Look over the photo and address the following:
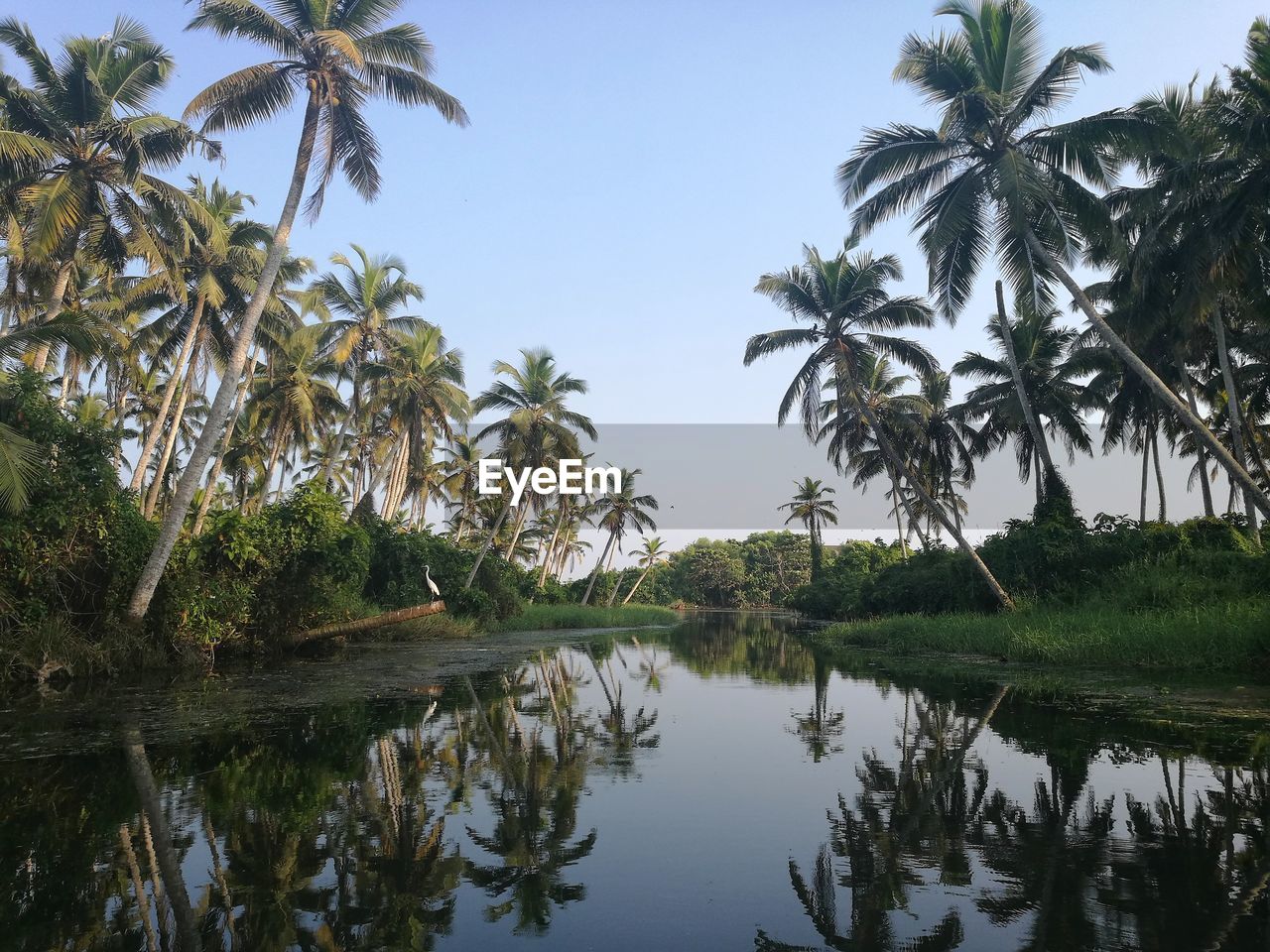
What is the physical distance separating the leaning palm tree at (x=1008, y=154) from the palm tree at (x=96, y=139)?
1648cm

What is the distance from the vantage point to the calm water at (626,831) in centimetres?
367

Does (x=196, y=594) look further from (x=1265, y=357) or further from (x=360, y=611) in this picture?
(x=1265, y=357)

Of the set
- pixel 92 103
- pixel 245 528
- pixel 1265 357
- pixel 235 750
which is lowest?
pixel 235 750

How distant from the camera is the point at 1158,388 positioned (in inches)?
619

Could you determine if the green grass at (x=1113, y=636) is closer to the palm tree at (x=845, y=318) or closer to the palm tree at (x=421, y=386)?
the palm tree at (x=845, y=318)

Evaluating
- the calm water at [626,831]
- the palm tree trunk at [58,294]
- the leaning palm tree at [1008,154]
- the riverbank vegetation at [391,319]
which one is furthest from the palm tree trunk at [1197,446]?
the palm tree trunk at [58,294]

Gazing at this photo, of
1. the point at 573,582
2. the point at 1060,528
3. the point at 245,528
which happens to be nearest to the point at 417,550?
the point at 245,528

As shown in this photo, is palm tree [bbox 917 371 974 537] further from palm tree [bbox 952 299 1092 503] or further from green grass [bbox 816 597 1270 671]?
green grass [bbox 816 597 1270 671]

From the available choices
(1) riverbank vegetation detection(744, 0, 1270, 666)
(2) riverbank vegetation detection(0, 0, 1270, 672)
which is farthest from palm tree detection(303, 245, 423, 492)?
(1) riverbank vegetation detection(744, 0, 1270, 666)

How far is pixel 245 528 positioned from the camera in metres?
16.1

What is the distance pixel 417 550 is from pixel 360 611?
552 cm

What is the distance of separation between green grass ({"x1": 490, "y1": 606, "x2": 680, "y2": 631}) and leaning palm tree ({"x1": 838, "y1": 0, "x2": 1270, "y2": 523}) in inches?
906

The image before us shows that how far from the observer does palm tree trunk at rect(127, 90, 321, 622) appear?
1388 centimetres

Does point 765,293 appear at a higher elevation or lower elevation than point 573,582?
higher
